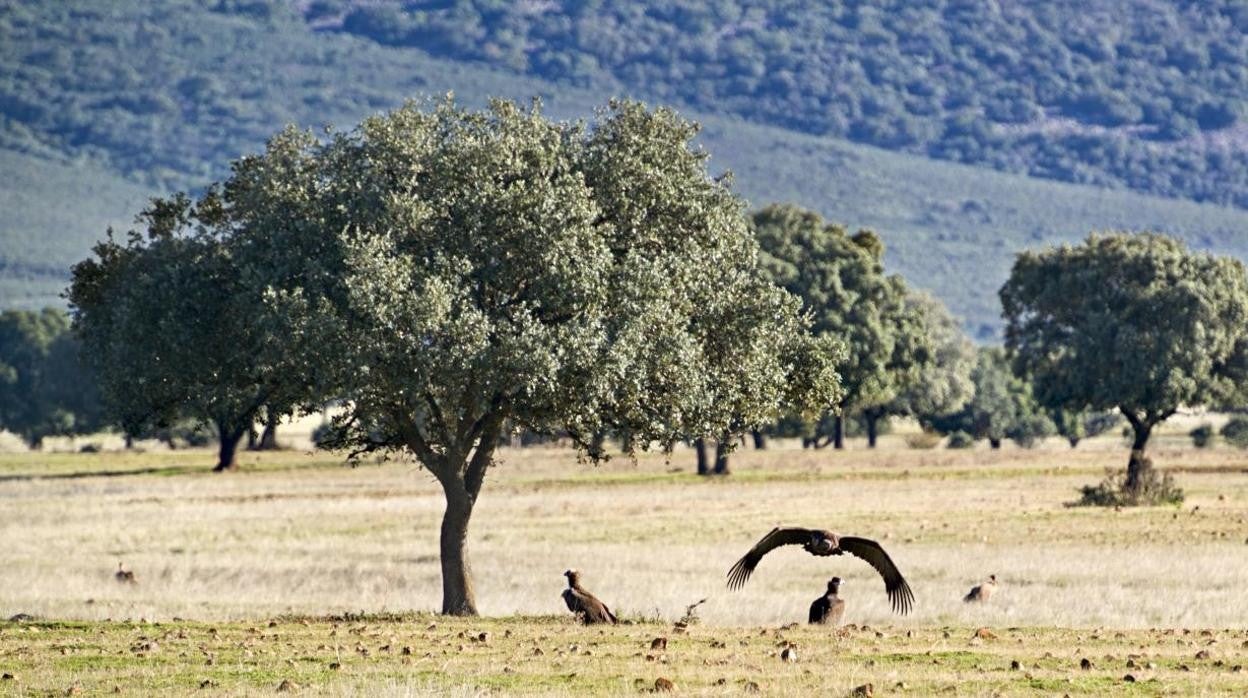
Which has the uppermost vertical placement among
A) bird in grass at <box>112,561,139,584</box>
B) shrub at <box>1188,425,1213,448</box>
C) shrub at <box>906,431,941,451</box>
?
shrub at <box>1188,425,1213,448</box>

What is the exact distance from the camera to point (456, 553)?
123 feet

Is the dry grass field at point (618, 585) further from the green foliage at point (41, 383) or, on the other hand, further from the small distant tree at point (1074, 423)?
the small distant tree at point (1074, 423)

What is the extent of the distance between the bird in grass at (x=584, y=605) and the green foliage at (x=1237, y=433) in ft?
364

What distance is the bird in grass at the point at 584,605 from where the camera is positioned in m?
31.9

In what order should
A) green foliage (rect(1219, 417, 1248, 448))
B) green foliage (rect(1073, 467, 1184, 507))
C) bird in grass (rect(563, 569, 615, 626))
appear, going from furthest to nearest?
1. green foliage (rect(1219, 417, 1248, 448))
2. green foliage (rect(1073, 467, 1184, 507))
3. bird in grass (rect(563, 569, 615, 626))

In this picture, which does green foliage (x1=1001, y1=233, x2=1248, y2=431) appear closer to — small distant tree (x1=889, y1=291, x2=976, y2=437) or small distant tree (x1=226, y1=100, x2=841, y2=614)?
small distant tree (x1=889, y1=291, x2=976, y2=437)

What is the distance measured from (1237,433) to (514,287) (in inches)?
4524

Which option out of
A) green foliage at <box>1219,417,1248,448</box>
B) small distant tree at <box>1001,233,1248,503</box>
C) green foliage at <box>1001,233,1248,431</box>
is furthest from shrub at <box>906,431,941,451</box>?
green foliage at <box>1001,233,1248,431</box>

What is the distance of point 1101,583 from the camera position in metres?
41.8

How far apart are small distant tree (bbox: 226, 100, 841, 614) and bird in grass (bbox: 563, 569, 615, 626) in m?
2.98

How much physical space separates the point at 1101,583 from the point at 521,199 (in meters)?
15.0

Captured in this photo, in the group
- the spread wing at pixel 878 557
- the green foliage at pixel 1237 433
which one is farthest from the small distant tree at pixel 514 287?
the green foliage at pixel 1237 433

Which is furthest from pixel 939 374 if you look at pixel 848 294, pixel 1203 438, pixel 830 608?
pixel 830 608

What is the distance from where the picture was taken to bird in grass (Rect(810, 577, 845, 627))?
3073cm
